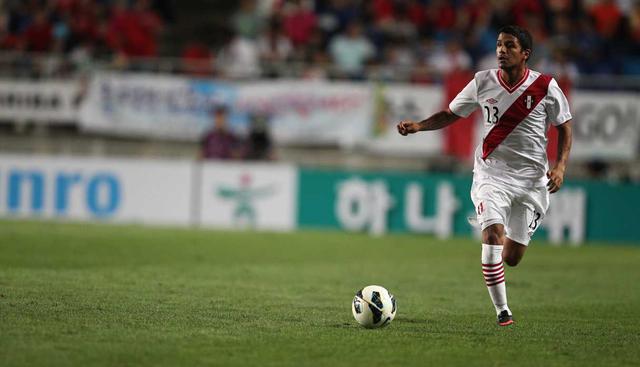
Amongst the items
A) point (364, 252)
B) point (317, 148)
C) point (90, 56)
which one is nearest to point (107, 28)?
point (90, 56)

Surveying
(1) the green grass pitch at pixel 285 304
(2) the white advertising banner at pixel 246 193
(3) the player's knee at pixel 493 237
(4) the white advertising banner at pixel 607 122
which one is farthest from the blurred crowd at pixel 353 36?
(3) the player's knee at pixel 493 237

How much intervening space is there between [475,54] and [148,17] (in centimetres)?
706

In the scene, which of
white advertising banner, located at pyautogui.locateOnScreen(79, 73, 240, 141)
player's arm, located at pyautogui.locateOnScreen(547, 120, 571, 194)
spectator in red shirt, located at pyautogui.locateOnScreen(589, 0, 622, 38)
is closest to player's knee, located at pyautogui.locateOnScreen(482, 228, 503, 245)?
player's arm, located at pyautogui.locateOnScreen(547, 120, 571, 194)

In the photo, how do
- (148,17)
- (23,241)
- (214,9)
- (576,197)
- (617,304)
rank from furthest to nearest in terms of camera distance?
(214,9) < (148,17) < (576,197) < (23,241) < (617,304)

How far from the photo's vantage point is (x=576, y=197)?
20047 millimetres

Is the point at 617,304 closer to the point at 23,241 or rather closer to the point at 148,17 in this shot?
the point at 23,241

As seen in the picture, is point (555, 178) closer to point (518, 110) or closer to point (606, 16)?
point (518, 110)

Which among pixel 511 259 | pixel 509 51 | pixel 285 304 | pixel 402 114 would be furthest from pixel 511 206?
pixel 402 114

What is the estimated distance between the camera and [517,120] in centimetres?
941

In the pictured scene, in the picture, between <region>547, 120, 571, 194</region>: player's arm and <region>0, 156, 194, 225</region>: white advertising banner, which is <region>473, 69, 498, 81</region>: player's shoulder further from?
<region>0, 156, 194, 225</region>: white advertising banner

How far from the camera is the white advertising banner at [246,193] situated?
67.5ft

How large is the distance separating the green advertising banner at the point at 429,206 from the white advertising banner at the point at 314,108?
83 centimetres

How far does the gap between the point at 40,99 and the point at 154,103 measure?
2.24 metres

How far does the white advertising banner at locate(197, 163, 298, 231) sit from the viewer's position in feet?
67.5
